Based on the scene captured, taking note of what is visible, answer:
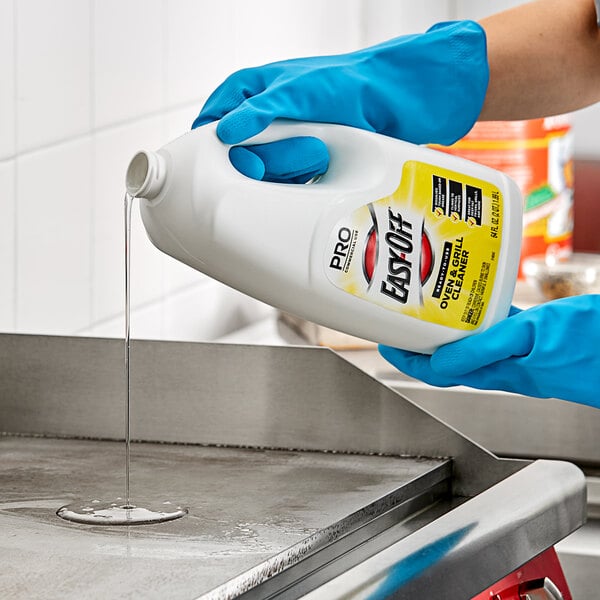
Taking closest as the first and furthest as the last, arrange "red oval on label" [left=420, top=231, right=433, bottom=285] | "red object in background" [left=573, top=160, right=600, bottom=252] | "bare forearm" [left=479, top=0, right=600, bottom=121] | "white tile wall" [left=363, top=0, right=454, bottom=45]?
"red oval on label" [left=420, top=231, right=433, bottom=285], "bare forearm" [left=479, top=0, right=600, bottom=121], "white tile wall" [left=363, top=0, right=454, bottom=45], "red object in background" [left=573, top=160, right=600, bottom=252]

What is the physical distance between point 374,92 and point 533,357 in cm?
25

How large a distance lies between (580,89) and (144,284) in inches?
22.9

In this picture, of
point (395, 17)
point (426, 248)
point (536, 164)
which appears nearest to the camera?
point (426, 248)

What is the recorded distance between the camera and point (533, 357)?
1056 mm

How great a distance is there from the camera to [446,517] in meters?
0.90

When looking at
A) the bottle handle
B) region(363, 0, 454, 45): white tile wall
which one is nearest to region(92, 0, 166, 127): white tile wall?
the bottle handle

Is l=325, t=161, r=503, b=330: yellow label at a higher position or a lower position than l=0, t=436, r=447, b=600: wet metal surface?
higher

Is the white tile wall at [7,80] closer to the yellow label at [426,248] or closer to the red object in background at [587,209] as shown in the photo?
the yellow label at [426,248]

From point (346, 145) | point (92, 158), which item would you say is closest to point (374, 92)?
point (346, 145)

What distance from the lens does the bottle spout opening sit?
898 millimetres

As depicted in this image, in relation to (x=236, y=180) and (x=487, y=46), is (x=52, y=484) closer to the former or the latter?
(x=236, y=180)

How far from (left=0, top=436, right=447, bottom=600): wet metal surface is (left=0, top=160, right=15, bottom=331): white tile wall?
0.18 meters

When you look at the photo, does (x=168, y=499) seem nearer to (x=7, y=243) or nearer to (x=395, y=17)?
(x=7, y=243)

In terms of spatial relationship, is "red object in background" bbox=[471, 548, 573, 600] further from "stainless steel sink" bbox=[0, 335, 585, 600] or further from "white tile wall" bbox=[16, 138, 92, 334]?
"white tile wall" bbox=[16, 138, 92, 334]
